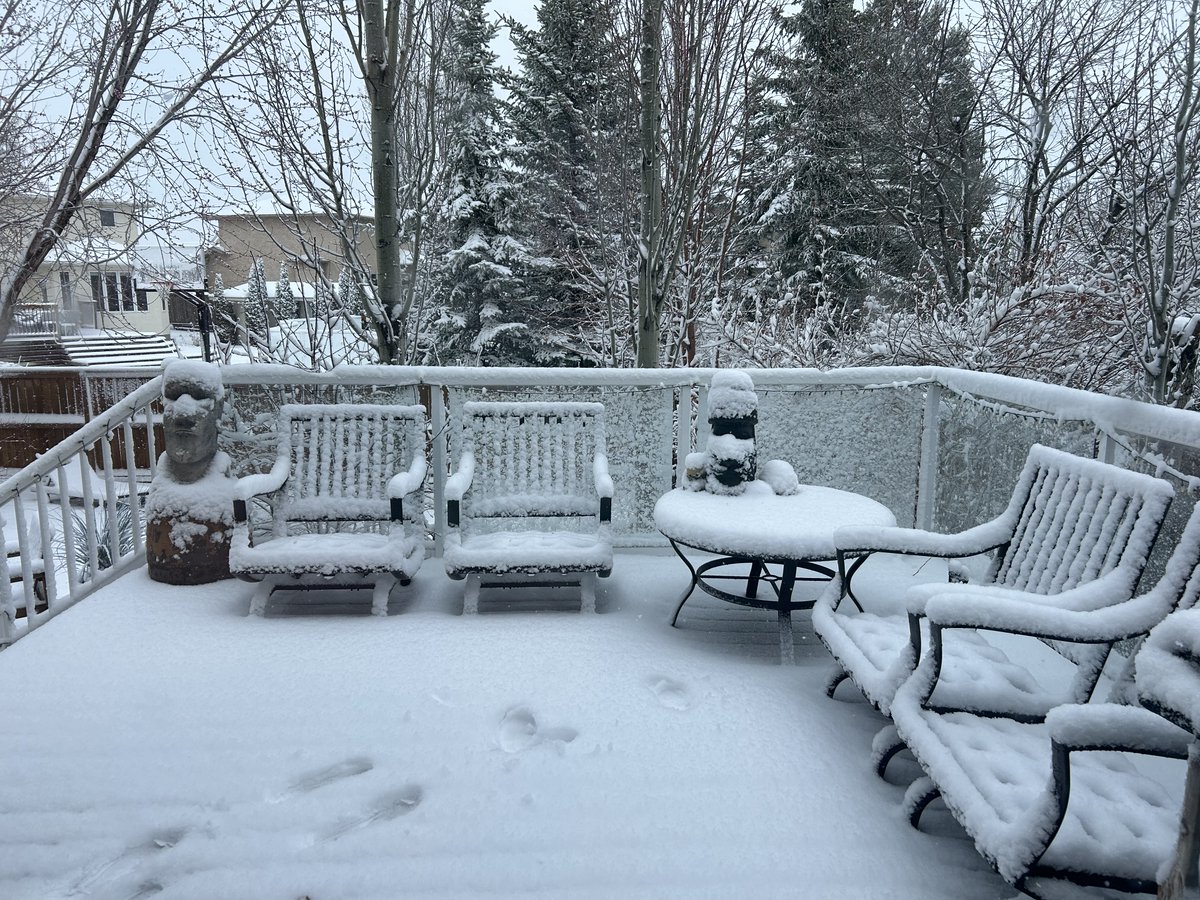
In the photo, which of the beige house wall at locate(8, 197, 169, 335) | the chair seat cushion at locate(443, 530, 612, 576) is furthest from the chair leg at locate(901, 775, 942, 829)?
the beige house wall at locate(8, 197, 169, 335)

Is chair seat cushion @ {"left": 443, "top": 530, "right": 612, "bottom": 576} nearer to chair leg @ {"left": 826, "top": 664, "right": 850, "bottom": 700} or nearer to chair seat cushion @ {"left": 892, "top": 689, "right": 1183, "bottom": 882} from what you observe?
chair leg @ {"left": 826, "top": 664, "right": 850, "bottom": 700}

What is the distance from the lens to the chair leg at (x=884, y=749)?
2467mm

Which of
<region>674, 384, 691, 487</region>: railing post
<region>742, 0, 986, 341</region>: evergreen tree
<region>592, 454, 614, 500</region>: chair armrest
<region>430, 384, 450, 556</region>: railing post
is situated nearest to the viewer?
<region>592, 454, 614, 500</region>: chair armrest

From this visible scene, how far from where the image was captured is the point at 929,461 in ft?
15.4

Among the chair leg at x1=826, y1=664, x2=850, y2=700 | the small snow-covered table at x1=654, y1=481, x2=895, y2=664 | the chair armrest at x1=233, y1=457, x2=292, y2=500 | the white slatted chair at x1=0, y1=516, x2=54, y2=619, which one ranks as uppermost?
the chair armrest at x1=233, y1=457, x2=292, y2=500

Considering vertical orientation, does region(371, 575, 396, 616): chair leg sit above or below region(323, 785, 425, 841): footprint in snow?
above

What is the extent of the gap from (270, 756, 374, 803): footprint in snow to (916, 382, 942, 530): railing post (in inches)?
136

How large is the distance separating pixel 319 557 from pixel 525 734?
1522 millimetres

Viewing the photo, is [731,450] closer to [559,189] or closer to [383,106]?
[383,106]

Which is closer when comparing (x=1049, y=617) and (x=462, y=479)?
(x=1049, y=617)

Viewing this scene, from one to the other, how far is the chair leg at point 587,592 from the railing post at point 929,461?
6.77 feet

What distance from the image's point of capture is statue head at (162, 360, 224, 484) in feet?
13.5

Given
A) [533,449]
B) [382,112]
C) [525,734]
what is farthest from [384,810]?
[382,112]

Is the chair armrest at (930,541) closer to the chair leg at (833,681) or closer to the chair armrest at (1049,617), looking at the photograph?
the chair leg at (833,681)
